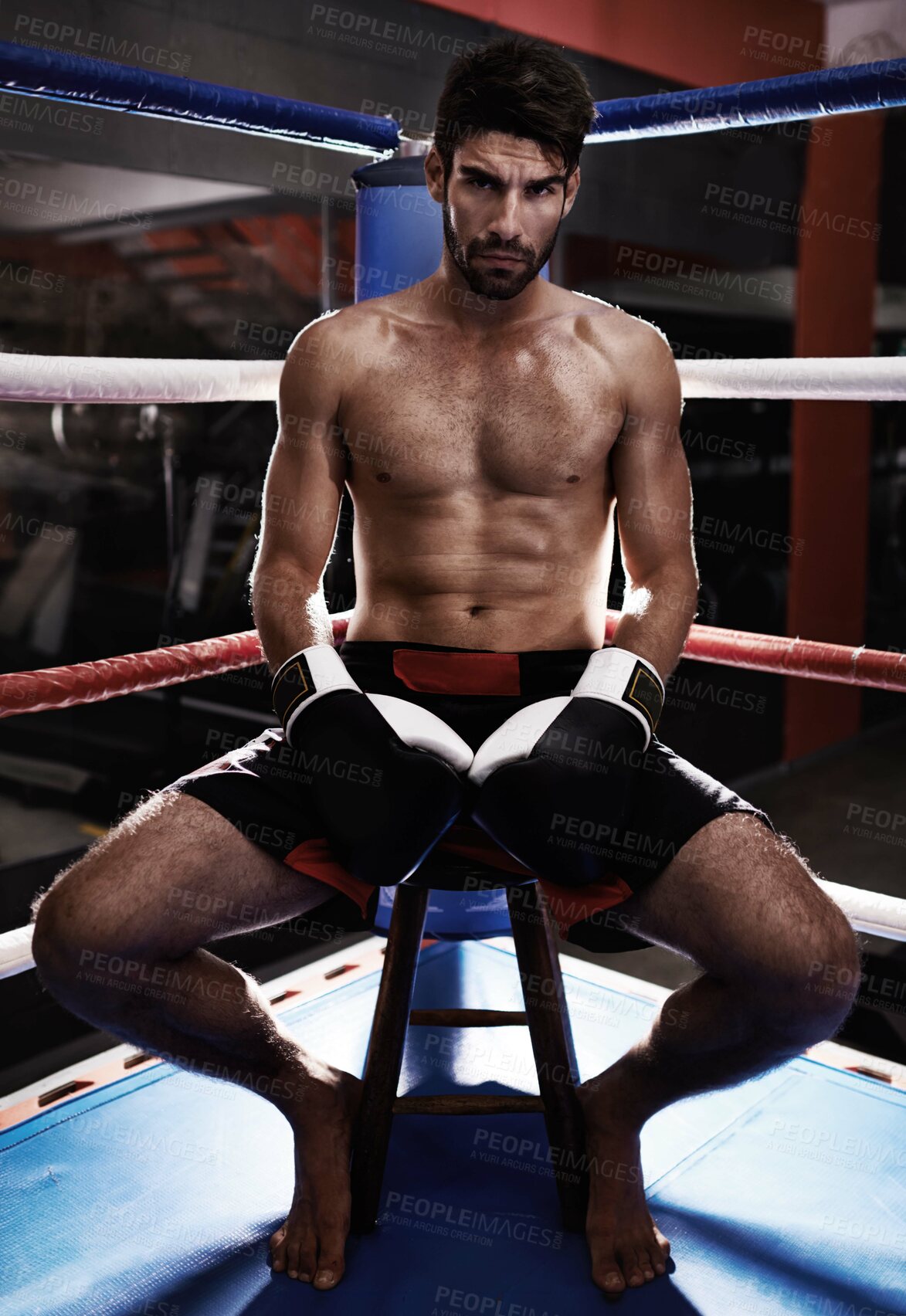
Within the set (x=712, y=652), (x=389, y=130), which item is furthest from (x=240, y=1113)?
(x=389, y=130)

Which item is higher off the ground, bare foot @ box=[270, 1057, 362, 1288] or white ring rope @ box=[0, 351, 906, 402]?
white ring rope @ box=[0, 351, 906, 402]

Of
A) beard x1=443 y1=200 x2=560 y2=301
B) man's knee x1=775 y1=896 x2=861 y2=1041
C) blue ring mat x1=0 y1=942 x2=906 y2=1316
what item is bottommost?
blue ring mat x1=0 y1=942 x2=906 y2=1316

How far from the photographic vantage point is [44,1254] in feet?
4.64

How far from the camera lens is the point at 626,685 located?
4.57 feet

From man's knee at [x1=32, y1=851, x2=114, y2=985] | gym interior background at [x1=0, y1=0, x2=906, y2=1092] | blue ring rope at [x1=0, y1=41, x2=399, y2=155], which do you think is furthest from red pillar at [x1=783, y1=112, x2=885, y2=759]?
man's knee at [x1=32, y1=851, x2=114, y2=985]

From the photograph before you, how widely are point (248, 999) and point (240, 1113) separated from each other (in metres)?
0.44

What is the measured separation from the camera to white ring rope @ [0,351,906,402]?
57.0 inches

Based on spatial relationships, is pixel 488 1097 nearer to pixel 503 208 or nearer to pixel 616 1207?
pixel 616 1207

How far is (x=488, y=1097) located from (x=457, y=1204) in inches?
6.2

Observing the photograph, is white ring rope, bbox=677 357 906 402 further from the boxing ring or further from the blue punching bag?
the blue punching bag

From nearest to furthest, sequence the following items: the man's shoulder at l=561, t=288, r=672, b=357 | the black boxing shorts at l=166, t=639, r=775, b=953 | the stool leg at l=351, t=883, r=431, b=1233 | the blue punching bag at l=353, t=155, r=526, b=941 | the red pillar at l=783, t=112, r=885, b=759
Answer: the black boxing shorts at l=166, t=639, r=775, b=953 < the stool leg at l=351, t=883, r=431, b=1233 < the man's shoulder at l=561, t=288, r=672, b=357 < the blue punching bag at l=353, t=155, r=526, b=941 < the red pillar at l=783, t=112, r=885, b=759

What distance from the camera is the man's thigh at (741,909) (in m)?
1.25

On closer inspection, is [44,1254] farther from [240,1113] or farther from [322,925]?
[322,925]

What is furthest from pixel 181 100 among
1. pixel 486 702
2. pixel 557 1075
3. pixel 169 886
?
pixel 557 1075
